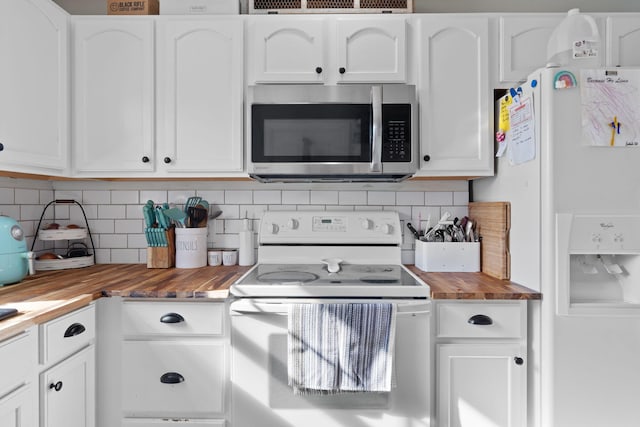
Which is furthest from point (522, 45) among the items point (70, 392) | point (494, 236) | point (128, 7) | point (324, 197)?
point (70, 392)

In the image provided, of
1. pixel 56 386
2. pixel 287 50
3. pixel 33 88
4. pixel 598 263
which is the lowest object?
pixel 56 386

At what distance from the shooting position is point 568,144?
1399mm

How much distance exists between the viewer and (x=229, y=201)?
2152 millimetres

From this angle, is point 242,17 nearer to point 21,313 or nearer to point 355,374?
point 21,313

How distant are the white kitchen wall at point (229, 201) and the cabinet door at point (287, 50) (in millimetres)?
612

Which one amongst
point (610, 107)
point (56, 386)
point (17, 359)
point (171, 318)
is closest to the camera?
point (17, 359)

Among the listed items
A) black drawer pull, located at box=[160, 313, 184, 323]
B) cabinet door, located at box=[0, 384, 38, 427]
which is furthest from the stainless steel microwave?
cabinet door, located at box=[0, 384, 38, 427]

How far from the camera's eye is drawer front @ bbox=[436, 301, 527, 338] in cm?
152

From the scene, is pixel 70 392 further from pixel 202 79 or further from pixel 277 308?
pixel 202 79

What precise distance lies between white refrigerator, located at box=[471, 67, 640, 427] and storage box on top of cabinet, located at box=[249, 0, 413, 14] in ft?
2.71

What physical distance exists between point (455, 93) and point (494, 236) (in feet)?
2.38

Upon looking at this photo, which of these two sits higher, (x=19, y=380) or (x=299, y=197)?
(x=299, y=197)

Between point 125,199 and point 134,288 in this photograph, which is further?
point 125,199

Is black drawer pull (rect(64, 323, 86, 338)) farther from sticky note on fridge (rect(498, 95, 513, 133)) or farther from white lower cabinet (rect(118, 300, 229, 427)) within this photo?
sticky note on fridge (rect(498, 95, 513, 133))
